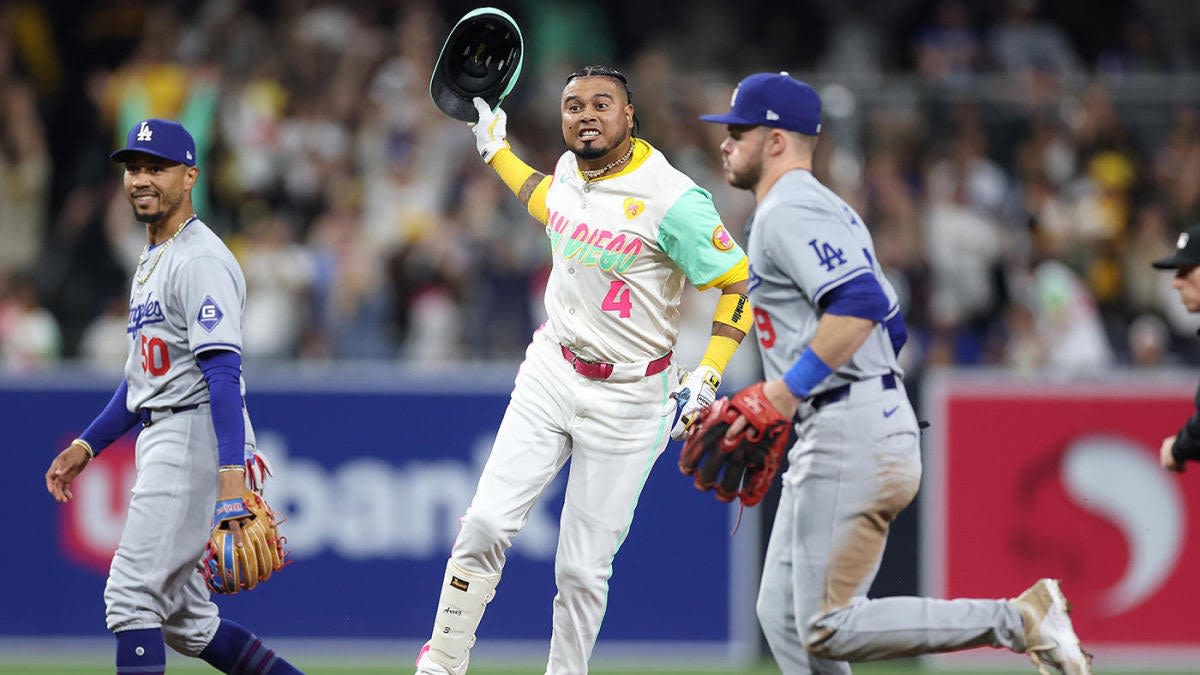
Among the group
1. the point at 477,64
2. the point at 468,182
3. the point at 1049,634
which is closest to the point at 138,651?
the point at 477,64

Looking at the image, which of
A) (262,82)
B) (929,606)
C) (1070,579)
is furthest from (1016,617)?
(262,82)

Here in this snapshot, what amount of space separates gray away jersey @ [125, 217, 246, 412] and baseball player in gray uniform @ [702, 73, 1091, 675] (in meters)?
2.15

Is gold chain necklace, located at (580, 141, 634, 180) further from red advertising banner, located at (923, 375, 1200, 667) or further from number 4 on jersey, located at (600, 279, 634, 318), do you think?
red advertising banner, located at (923, 375, 1200, 667)

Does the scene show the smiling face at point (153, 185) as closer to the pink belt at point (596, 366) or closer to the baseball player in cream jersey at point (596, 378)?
the baseball player in cream jersey at point (596, 378)

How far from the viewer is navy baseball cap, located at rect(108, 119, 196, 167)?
22.6 ft

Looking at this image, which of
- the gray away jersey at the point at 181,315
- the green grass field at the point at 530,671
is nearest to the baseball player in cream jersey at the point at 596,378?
the gray away jersey at the point at 181,315

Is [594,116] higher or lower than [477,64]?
lower

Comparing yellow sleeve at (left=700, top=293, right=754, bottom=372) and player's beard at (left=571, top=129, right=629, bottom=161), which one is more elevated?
player's beard at (left=571, top=129, right=629, bottom=161)

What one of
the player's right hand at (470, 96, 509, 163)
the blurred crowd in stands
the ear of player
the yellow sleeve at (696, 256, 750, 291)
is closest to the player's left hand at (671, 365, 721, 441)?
the yellow sleeve at (696, 256, 750, 291)

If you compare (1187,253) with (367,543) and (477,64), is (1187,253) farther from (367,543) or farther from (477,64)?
(367,543)

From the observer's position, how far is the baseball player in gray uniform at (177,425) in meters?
6.68

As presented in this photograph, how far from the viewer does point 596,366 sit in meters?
7.29

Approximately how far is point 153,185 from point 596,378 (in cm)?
204

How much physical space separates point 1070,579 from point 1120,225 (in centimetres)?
455
